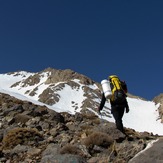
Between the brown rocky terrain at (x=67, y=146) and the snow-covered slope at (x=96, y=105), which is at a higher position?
the snow-covered slope at (x=96, y=105)

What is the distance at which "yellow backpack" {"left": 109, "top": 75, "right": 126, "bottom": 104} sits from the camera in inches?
498

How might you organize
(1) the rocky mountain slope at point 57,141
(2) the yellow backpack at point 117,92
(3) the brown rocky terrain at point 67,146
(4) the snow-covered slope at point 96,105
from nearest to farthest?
(3) the brown rocky terrain at point 67,146
(1) the rocky mountain slope at point 57,141
(2) the yellow backpack at point 117,92
(4) the snow-covered slope at point 96,105

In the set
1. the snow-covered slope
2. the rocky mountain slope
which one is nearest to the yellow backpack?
the rocky mountain slope

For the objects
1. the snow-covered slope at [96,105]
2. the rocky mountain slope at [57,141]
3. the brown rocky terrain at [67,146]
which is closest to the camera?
the brown rocky terrain at [67,146]

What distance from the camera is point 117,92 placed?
1265cm

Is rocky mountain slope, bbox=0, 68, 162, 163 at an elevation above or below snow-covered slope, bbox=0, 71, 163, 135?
below

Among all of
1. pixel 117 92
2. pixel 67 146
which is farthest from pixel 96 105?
pixel 67 146

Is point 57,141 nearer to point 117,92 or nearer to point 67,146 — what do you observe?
point 67,146

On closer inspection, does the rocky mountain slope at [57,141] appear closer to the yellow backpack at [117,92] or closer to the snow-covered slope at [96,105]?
the yellow backpack at [117,92]

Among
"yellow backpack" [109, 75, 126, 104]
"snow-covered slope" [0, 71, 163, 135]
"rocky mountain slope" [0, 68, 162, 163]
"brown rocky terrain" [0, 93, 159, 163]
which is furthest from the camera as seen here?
"snow-covered slope" [0, 71, 163, 135]

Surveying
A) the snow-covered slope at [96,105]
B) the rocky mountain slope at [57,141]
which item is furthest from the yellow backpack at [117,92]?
the snow-covered slope at [96,105]

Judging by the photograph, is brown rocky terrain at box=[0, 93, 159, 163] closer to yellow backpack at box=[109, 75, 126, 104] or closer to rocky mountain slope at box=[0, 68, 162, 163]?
rocky mountain slope at box=[0, 68, 162, 163]

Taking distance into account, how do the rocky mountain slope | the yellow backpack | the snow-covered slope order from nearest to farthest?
1. the rocky mountain slope
2. the yellow backpack
3. the snow-covered slope

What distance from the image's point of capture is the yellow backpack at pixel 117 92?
498 inches
